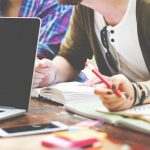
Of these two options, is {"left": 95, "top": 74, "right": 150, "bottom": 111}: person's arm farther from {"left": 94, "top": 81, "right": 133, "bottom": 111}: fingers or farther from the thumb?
the thumb

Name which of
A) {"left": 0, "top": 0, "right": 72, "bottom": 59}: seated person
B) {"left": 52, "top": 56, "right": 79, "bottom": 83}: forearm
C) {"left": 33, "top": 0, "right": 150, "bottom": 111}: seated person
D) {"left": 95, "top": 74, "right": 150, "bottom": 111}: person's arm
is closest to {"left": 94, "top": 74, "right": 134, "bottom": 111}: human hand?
{"left": 95, "top": 74, "right": 150, "bottom": 111}: person's arm

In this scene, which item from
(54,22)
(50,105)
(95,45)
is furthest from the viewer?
(54,22)

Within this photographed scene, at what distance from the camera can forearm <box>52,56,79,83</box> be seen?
138cm

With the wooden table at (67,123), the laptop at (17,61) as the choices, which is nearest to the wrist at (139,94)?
the wooden table at (67,123)

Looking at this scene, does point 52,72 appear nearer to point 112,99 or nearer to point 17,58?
point 17,58

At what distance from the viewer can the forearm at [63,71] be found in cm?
138

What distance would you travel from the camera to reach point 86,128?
0.78 metres

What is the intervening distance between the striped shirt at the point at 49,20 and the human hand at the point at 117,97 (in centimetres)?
82

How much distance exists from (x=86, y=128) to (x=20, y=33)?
0.31 m

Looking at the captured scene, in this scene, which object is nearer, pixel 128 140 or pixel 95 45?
pixel 128 140

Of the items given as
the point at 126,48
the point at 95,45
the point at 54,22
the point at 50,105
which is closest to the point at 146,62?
the point at 126,48

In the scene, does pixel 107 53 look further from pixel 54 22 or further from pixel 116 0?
pixel 54 22

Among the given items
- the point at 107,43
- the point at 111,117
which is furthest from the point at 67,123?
the point at 107,43

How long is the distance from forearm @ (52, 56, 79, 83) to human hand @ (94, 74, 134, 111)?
1.60 feet
